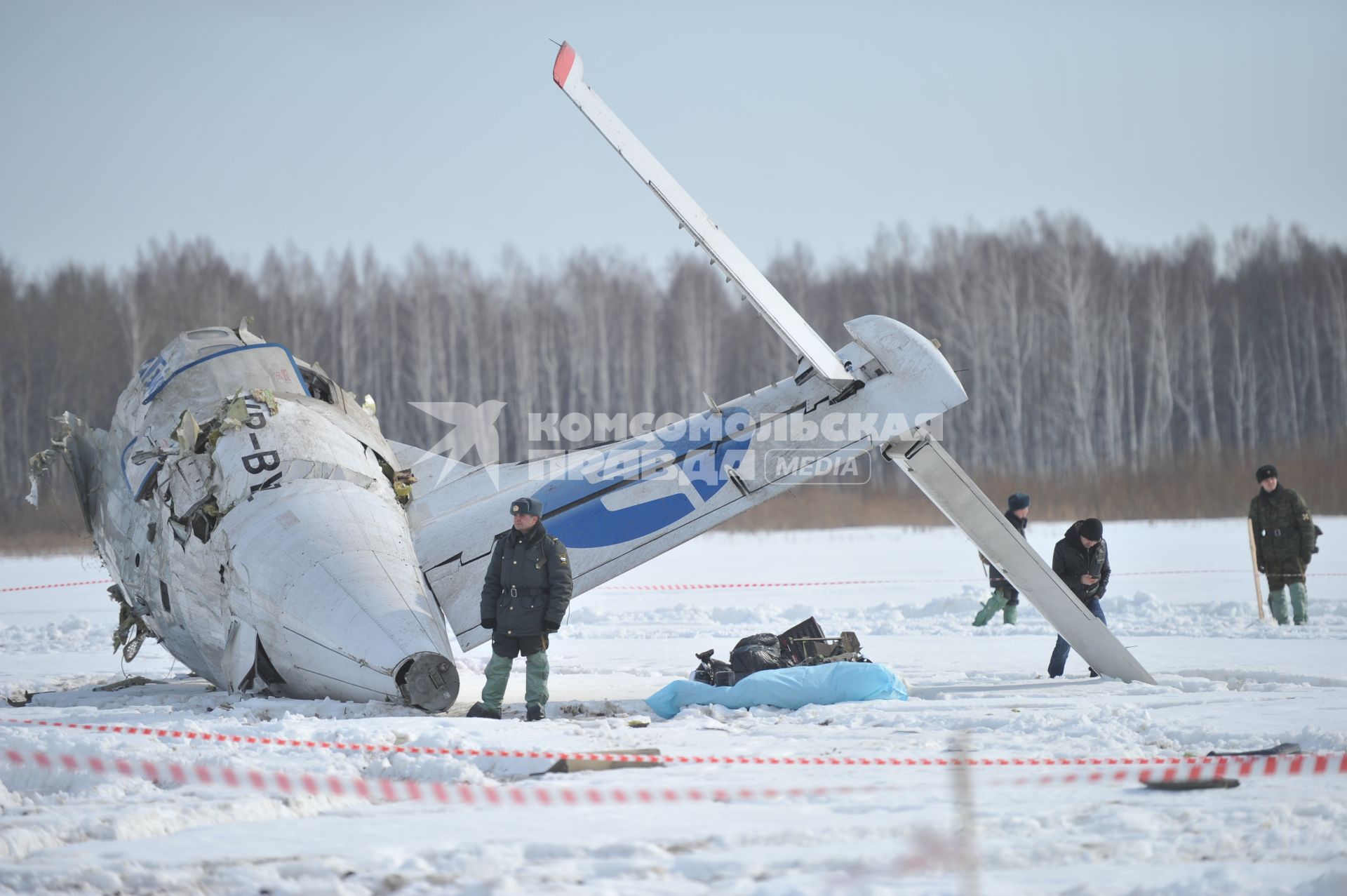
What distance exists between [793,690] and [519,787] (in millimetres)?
2969

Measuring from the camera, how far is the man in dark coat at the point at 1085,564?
9805 millimetres

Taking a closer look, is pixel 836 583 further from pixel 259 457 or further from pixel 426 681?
pixel 426 681

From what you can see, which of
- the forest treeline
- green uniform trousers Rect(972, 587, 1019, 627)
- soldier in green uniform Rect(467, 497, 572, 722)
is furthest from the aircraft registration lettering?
the forest treeline

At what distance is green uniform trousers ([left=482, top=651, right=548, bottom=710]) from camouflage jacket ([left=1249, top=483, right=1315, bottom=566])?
9.10 meters

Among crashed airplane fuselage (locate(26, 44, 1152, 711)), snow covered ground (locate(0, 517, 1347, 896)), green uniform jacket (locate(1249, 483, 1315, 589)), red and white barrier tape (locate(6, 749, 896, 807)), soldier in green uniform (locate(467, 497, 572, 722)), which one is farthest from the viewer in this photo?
green uniform jacket (locate(1249, 483, 1315, 589))

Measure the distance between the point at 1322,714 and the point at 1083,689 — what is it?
1.87m

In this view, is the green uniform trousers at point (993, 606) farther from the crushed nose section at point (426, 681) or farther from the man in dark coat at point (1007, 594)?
the crushed nose section at point (426, 681)

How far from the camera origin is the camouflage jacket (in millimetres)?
12945

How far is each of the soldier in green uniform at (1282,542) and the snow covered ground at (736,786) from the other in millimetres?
396

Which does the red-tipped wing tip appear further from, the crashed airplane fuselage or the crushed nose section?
the crushed nose section

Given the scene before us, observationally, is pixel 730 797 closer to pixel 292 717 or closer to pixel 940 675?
pixel 292 717

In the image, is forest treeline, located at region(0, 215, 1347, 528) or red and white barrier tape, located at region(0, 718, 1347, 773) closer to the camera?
red and white barrier tape, located at region(0, 718, 1347, 773)

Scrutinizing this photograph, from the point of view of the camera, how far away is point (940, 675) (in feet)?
31.7

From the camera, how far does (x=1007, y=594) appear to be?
527 inches
